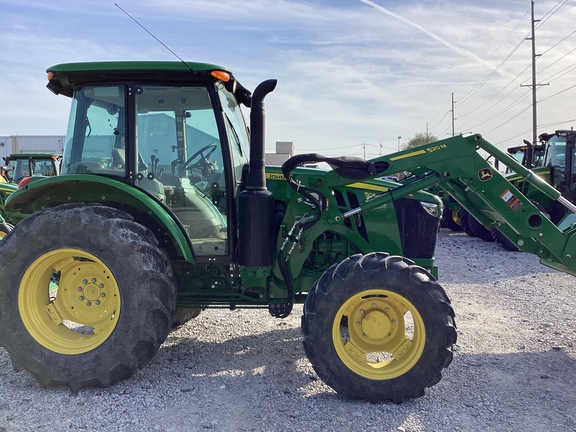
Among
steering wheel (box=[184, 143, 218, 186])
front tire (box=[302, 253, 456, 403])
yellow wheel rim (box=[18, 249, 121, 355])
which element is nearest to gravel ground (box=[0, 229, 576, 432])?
front tire (box=[302, 253, 456, 403])

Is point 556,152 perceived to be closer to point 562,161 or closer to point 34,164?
point 562,161

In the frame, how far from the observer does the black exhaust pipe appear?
3.66 m

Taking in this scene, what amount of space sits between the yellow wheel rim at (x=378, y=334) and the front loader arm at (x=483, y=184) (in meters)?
0.75

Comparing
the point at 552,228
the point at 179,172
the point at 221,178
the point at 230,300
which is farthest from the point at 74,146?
the point at 552,228

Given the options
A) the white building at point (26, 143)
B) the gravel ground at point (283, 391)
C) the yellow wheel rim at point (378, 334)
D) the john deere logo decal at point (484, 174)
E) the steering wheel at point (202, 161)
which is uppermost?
the white building at point (26, 143)

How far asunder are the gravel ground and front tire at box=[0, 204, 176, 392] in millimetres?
197

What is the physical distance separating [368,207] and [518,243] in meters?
1.27

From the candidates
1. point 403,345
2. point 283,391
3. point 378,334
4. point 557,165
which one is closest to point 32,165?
point 283,391

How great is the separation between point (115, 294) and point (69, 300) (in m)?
0.46

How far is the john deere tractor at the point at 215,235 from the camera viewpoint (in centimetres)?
354

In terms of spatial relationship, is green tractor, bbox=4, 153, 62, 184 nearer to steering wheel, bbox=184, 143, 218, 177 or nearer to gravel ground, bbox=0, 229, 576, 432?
gravel ground, bbox=0, 229, 576, 432

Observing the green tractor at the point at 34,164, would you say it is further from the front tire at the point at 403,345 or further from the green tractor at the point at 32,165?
the front tire at the point at 403,345

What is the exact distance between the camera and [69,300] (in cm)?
404

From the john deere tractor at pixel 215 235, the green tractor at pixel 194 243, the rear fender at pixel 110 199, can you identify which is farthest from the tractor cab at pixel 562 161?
the rear fender at pixel 110 199
